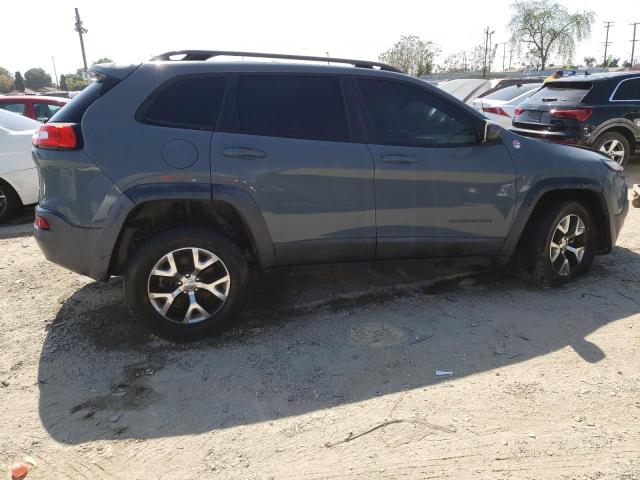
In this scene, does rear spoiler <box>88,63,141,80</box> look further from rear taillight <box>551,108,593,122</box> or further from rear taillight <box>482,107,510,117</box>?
rear taillight <box>482,107,510,117</box>

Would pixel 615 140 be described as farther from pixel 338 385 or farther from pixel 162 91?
pixel 162 91

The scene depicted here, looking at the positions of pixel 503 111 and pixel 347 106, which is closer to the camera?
pixel 347 106

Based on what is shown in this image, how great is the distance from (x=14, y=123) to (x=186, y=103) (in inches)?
186

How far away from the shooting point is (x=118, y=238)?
3.33 m

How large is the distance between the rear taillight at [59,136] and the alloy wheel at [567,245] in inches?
141

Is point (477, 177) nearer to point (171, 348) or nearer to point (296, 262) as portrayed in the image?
point (296, 262)

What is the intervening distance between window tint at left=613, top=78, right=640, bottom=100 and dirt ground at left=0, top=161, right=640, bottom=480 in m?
5.54

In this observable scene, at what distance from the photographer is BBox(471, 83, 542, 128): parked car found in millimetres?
10566

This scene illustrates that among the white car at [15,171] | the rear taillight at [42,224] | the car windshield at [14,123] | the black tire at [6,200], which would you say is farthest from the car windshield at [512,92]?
the rear taillight at [42,224]

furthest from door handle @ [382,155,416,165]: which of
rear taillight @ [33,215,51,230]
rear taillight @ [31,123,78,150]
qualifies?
rear taillight @ [33,215,51,230]

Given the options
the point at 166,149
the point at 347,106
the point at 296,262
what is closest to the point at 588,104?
the point at 347,106

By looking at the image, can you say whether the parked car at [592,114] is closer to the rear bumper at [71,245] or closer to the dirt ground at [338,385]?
the dirt ground at [338,385]

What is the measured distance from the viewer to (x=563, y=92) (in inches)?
348

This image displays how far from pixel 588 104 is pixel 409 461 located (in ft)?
25.6
